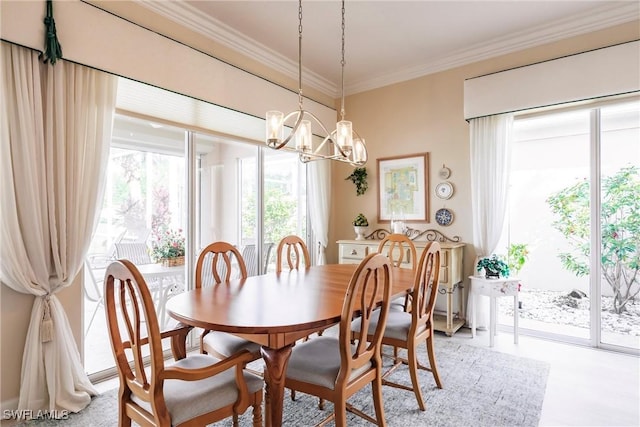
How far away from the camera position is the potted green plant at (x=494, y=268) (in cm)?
327

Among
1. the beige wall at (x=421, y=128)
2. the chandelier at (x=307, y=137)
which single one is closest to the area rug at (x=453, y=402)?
the beige wall at (x=421, y=128)

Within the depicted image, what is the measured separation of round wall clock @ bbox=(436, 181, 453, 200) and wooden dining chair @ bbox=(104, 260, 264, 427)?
9.61 ft

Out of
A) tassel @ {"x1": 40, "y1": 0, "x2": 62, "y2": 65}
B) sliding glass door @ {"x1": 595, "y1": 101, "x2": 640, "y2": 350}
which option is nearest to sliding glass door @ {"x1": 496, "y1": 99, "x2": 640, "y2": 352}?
sliding glass door @ {"x1": 595, "y1": 101, "x2": 640, "y2": 350}

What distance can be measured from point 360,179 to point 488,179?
149cm

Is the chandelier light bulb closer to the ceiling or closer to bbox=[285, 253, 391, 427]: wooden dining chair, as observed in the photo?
bbox=[285, 253, 391, 427]: wooden dining chair

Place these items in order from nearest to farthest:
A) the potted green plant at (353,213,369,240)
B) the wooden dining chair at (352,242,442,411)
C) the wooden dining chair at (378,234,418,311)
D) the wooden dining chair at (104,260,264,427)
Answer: the wooden dining chair at (104,260,264,427) < the wooden dining chair at (352,242,442,411) < the wooden dining chair at (378,234,418,311) < the potted green plant at (353,213,369,240)

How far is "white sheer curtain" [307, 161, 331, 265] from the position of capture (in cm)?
440

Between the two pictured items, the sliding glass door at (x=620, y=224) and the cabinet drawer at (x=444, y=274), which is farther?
the cabinet drawer at (x=444, y=274)

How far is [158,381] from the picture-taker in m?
1.27

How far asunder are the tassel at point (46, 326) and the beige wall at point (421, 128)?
0.35 feet

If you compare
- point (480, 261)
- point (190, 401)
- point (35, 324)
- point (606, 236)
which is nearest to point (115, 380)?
point (35, 324)

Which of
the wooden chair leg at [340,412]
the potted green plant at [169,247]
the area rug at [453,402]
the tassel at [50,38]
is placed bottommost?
the area rug at [453,402]

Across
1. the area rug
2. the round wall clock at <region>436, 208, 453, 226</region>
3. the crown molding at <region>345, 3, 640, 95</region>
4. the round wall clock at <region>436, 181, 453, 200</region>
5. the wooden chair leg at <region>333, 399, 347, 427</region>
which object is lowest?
the area rug

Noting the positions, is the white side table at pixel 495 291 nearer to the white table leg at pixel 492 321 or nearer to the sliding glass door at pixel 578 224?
the white table leg at pixel 492 321
